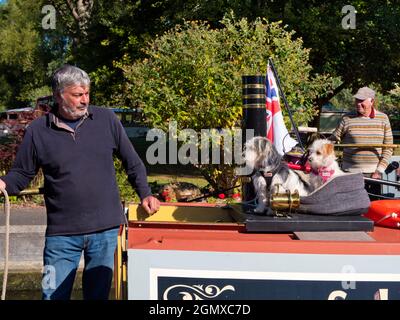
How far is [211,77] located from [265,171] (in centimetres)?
560

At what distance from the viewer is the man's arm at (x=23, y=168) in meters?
3.52

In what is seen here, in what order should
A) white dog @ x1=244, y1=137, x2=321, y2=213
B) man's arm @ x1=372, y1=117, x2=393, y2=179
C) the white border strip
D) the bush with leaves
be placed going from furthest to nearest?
the bush with leaves → man's arm @ x1=372, y1=117, x2=393, y2=179 → white dog @ x1=244, y1=137, x2=321, y2=213 → the white border strip

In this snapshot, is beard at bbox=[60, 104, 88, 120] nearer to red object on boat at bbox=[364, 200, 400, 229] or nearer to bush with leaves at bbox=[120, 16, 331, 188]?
red object on boat at bbox=[364, 200, 400, 229]

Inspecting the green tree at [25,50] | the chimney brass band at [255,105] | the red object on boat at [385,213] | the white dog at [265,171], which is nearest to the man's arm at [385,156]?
the chimney brass band at [255,105]

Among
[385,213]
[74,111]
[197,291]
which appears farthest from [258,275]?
[74,111]

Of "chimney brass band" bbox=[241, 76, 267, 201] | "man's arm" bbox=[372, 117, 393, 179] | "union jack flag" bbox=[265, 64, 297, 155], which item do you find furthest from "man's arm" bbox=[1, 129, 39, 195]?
"man's arm" bbox=[372, 117, 393, 179]

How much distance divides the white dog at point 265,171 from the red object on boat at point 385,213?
1.35ft

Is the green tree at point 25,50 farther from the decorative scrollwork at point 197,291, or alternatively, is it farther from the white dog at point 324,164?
the decorative scrollwork at point 197,291

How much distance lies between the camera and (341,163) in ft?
20.5

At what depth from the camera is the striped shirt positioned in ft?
18.7

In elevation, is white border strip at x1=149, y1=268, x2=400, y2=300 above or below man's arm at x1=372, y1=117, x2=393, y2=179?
below

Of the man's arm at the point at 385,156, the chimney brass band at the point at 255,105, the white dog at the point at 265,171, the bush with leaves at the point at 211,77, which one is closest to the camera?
the white dog at the point at 265,171
